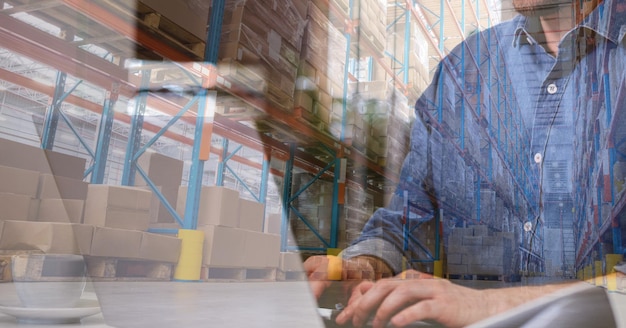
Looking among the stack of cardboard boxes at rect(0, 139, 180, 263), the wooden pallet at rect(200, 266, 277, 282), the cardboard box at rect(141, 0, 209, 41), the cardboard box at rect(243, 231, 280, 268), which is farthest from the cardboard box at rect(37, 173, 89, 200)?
the cardboard box at rect(141, 0, 209, 41)

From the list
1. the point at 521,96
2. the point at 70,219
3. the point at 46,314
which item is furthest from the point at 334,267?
the point at 70,219

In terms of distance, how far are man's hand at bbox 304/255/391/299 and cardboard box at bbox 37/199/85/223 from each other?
2380 millimetres

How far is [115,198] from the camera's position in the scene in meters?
2.33

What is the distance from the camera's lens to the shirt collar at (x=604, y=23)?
0.33m

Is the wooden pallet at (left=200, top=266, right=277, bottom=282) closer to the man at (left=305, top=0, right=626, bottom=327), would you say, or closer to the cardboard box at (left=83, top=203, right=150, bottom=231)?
the cardboard box at (left=83, top=203, right=150, bottom=231)

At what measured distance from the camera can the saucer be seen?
65 cm

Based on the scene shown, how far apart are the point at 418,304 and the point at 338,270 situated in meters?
0.11

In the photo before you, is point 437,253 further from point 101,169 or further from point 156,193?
point 101,169

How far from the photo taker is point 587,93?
47 cm

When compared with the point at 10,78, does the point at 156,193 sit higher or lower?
lower

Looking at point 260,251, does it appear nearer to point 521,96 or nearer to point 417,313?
point 521,96

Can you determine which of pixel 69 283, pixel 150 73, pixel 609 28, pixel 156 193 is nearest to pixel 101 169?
pixel 156 193

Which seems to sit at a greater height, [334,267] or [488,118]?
[488,118]

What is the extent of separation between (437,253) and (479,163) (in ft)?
0.40
